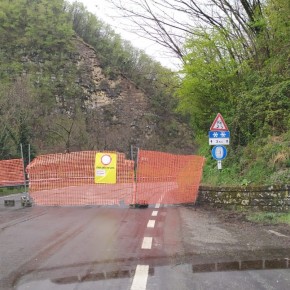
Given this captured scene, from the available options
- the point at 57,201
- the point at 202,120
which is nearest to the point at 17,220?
the point at 57,201

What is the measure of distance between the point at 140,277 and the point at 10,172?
13.1m

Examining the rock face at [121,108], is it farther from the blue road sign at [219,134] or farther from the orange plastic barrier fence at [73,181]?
the blue road sign at [219,134]

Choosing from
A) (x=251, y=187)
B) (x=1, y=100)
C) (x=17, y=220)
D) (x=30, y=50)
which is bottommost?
(x=17, y=220)

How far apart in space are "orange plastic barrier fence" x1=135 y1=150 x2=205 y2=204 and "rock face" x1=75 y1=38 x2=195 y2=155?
50285 mm

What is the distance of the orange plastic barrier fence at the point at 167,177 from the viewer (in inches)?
590

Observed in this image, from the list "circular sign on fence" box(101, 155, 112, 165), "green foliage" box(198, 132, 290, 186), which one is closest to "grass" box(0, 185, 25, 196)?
"circular sign on fence" box(101, 155, 112, 165)

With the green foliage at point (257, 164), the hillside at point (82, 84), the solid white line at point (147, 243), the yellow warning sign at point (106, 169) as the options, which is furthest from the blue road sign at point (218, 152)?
the hillside at point (82, 84)

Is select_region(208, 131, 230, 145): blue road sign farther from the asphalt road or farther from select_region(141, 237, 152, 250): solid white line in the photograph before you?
select_region(141, 237, 152, 250): solid white line

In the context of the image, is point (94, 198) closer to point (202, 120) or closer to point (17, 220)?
point (17, 220)

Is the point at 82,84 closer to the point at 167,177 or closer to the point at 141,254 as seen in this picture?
the point at 167,177

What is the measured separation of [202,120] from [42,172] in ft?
34.2

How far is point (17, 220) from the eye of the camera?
437 inches

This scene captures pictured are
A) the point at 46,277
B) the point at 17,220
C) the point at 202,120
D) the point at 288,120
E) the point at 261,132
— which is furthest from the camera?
the point at 202,120

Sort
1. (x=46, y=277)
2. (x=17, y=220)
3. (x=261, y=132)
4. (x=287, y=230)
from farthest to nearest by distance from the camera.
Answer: (x=261, y=132), (x=17, y=220), (x=287, y=230), (x=46, y=277)
